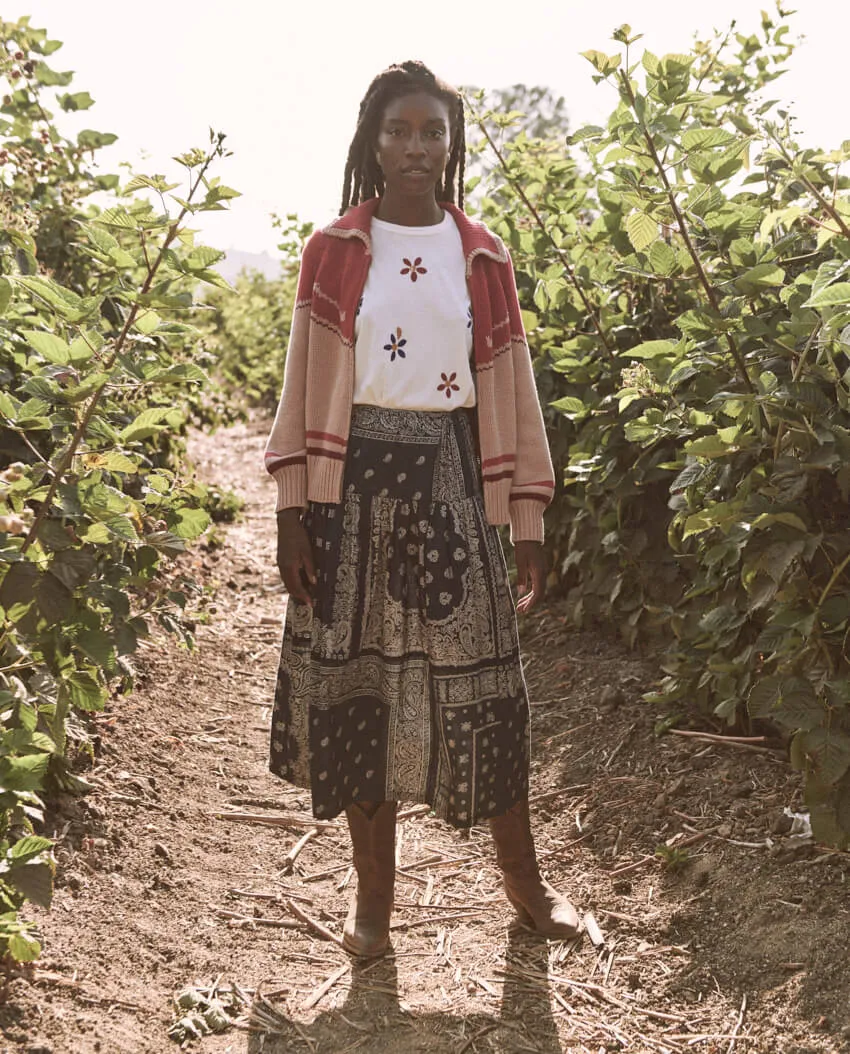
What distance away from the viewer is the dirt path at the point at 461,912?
2395 mm

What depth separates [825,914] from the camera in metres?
2.53

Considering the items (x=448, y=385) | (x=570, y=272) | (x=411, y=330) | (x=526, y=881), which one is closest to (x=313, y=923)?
(x=526, y=881)

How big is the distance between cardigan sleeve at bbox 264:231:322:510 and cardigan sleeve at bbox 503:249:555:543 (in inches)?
18.4

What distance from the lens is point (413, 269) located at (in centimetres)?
255

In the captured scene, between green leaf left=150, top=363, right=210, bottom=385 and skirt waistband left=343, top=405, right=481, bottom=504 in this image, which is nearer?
green leaf left=150, top=363, right=210, bottom=385

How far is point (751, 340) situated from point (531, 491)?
0.70 m

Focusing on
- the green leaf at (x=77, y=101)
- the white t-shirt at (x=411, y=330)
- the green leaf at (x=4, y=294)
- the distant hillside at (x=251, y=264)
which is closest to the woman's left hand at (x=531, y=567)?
the white t-shirt at (x=411, y=330)

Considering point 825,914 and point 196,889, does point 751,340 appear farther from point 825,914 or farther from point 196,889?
point 196,889

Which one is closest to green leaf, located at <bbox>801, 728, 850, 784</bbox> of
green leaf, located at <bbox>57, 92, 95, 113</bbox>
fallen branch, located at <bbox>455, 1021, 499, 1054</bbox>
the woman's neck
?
fallen branch, located at <bbox>455, 1021, 499, 1054</bbox>

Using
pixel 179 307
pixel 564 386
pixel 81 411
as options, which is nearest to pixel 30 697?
pixel 81 411

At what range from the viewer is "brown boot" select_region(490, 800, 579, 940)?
2732 mm

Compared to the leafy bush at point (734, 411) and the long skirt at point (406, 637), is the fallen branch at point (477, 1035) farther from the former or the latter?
the leafy bush at point (734, 411)

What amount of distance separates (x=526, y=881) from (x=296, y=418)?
124 cm

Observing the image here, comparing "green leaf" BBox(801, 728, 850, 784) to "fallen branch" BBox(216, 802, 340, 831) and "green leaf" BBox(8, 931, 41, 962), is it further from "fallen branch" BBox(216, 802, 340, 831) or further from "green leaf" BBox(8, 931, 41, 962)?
"green leaf" BBox(8, 931, 41, 962)
